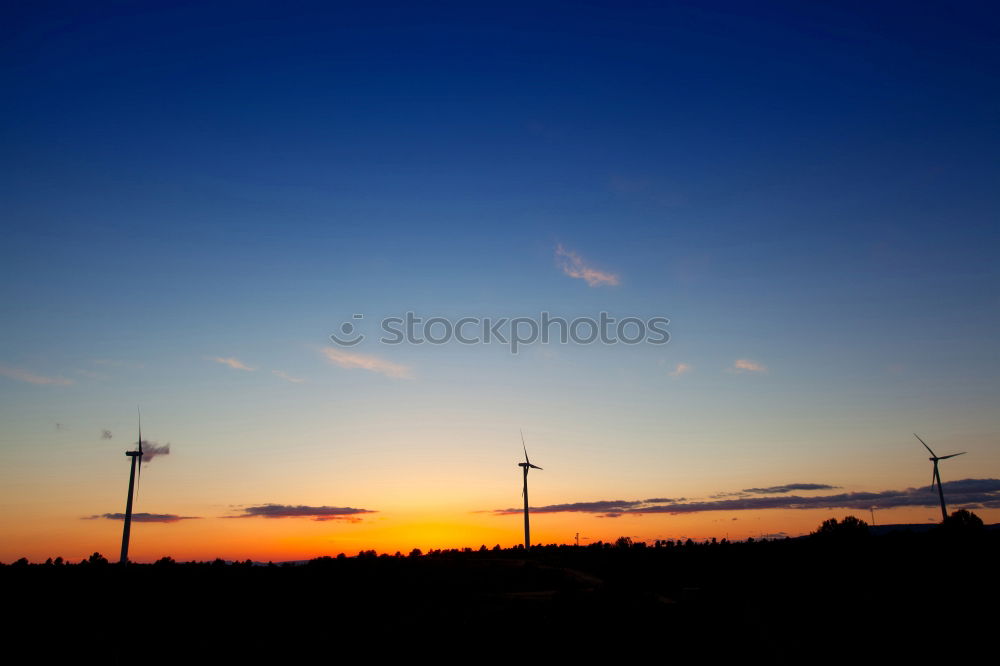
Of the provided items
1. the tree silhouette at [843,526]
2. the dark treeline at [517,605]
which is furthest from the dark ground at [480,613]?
the tree silhouette at [843,526]

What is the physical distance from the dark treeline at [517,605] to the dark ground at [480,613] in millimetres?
190

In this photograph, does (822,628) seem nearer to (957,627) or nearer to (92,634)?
(957,627)

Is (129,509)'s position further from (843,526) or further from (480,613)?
(843,526)

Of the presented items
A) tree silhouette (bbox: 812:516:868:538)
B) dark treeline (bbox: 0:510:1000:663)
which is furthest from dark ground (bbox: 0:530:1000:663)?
tree silhouette (bbox: 812:516:868:538)

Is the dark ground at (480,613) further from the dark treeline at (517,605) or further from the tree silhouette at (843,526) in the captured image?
the tree silhouette at (843,526)

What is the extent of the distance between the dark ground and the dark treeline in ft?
0.62

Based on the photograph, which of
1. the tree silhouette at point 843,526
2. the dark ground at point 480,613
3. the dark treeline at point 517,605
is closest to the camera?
the dark ground at point 480,613

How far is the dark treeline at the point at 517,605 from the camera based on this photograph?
43.2 m

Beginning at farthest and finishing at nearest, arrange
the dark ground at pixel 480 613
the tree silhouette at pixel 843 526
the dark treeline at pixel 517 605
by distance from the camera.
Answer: the tree silhouette at pixel 843 526 → the dark treeline at pixel 517 605 → the dark ground at pixel 480 613

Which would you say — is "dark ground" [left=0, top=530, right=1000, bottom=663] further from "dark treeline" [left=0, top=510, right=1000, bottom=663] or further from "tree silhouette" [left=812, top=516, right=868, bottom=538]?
"tree silhouette" [left=812, top=516, right=868, bottom=538]

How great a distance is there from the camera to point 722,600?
49656mm

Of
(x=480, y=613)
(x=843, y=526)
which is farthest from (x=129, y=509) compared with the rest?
(x=843, y=526)

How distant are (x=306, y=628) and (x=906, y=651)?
129 ft

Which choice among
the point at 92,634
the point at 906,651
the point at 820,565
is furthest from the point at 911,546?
the point at 92,634
